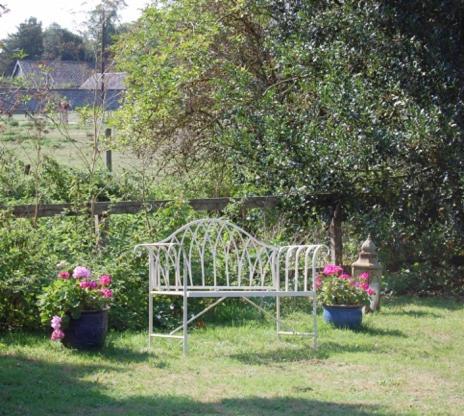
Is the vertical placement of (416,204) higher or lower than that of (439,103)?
lower

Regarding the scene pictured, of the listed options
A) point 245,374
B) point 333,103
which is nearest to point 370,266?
point 333,103

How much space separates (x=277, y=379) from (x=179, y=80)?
6.75 meters

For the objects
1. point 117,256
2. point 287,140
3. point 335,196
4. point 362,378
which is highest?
point 287,140

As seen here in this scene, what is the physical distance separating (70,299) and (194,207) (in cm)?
293

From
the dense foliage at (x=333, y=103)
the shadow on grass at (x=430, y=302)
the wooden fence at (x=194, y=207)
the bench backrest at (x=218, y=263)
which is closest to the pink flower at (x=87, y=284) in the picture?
the bench backrest at (x=218, y=263)

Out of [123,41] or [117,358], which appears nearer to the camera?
[117,358]

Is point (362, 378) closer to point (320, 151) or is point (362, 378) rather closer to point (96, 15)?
point (320, 151)

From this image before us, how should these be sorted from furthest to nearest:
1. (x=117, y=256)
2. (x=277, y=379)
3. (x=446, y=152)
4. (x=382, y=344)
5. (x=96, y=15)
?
(x=96, y=15) < (x=446, y=152) < (x=117, y=256) < (x=382, y=344) < (x=277, y=379)

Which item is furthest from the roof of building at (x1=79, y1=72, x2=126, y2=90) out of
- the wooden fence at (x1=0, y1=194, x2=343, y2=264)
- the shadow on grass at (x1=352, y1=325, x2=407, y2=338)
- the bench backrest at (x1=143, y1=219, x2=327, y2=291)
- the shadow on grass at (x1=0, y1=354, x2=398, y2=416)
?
the shadow on grass at (x1=0, y1=354, x2=398, y2=416)

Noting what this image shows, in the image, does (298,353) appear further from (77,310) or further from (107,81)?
(107,81)

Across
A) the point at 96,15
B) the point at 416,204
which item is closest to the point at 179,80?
the point at 96,15

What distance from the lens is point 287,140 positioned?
10195mm

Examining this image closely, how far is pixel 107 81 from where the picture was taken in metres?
12.6

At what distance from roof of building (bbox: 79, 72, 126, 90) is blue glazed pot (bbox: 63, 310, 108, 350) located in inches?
225
